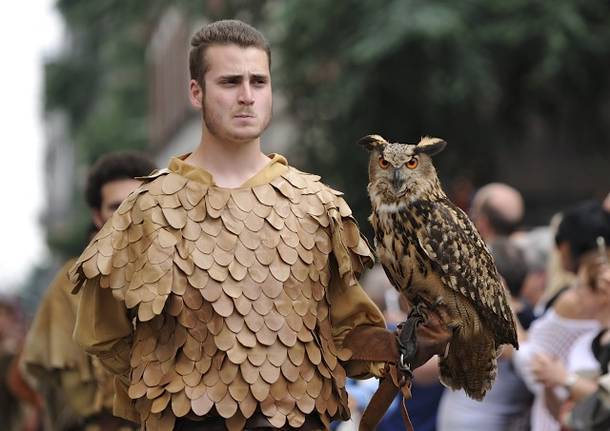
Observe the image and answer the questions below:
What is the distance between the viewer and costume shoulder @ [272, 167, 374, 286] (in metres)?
5.59

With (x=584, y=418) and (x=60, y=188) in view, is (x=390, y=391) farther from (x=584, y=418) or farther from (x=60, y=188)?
(x=60, y=188)

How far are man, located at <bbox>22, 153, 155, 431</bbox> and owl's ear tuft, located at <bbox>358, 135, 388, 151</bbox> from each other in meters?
2.28

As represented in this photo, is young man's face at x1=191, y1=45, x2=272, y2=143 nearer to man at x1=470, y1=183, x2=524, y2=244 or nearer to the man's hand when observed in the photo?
the man's hand

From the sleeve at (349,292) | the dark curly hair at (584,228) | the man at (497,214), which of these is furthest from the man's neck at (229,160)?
the man at (497,214)

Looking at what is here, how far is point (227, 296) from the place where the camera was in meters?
5.41

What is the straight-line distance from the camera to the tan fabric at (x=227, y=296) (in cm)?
539

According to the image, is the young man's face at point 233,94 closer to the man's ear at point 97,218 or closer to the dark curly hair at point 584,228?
the man's ear at point 97,218

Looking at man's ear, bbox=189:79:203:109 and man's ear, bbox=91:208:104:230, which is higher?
man's ear, bbox=189:79:203:109

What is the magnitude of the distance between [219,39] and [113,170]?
7.65 feet

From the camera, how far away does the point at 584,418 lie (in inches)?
281

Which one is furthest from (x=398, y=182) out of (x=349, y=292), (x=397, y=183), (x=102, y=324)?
(x=102, y=324)

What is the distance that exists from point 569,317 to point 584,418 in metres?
1.01

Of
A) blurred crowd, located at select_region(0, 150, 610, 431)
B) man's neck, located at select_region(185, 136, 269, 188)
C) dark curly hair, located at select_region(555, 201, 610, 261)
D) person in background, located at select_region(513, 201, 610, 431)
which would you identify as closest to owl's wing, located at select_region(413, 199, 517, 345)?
man's neck, located at select_region(185, 136, 269, 188)

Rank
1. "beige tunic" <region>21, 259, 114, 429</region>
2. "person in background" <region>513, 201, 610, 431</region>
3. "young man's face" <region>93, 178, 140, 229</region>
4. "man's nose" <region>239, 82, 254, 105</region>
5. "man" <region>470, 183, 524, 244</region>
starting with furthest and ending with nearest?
"man" <region>470, 183, 524, 244</region>
"person in background" <region>513, 201, 610, 431</region>
"beige tunic" <region>21, 259, 114, 429</region>
"young man's face" <region>93, 178, 140, 229</region>
"man's nose" <region>239, 82, 254, 105</region>
